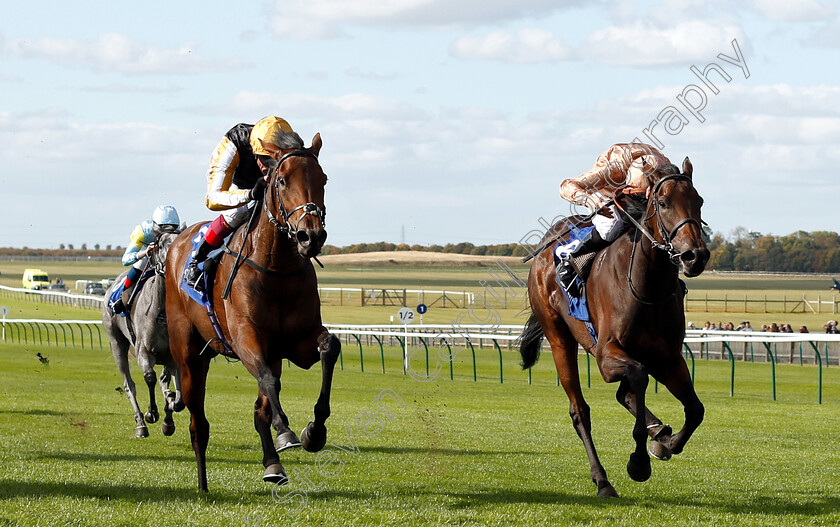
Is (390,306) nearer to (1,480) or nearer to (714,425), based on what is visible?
(714,425)

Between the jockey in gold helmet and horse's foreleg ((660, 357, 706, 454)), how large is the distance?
248 cm

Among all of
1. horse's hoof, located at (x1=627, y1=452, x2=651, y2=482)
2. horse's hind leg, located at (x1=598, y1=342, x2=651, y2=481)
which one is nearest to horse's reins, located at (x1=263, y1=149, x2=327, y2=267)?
horse's hind leg, located at (x1=598, y1=342, x2=651, y2=481)

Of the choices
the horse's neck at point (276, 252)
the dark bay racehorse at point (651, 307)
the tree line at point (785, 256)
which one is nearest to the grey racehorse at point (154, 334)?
the horse's neck at point (276, 252)

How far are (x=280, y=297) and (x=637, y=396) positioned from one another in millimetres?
1974

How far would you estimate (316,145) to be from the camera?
19.0 ft

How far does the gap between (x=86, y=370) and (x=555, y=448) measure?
15207mm

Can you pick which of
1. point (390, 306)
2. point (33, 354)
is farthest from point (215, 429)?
point (390, 306)

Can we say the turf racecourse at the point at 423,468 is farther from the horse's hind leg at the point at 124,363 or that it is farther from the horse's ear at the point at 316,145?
the horse's ear at the point at 316,145

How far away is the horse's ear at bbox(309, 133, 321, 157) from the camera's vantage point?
5754mm

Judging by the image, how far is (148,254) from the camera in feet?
30.6

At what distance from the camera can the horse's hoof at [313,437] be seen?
5.59 metres

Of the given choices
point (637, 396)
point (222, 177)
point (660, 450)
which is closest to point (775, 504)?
point (660, 450)

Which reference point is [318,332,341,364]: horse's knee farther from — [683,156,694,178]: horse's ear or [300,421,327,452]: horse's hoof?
[683,156,694,178]: horse's ear

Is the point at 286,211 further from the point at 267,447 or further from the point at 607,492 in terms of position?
the point at 607,492
